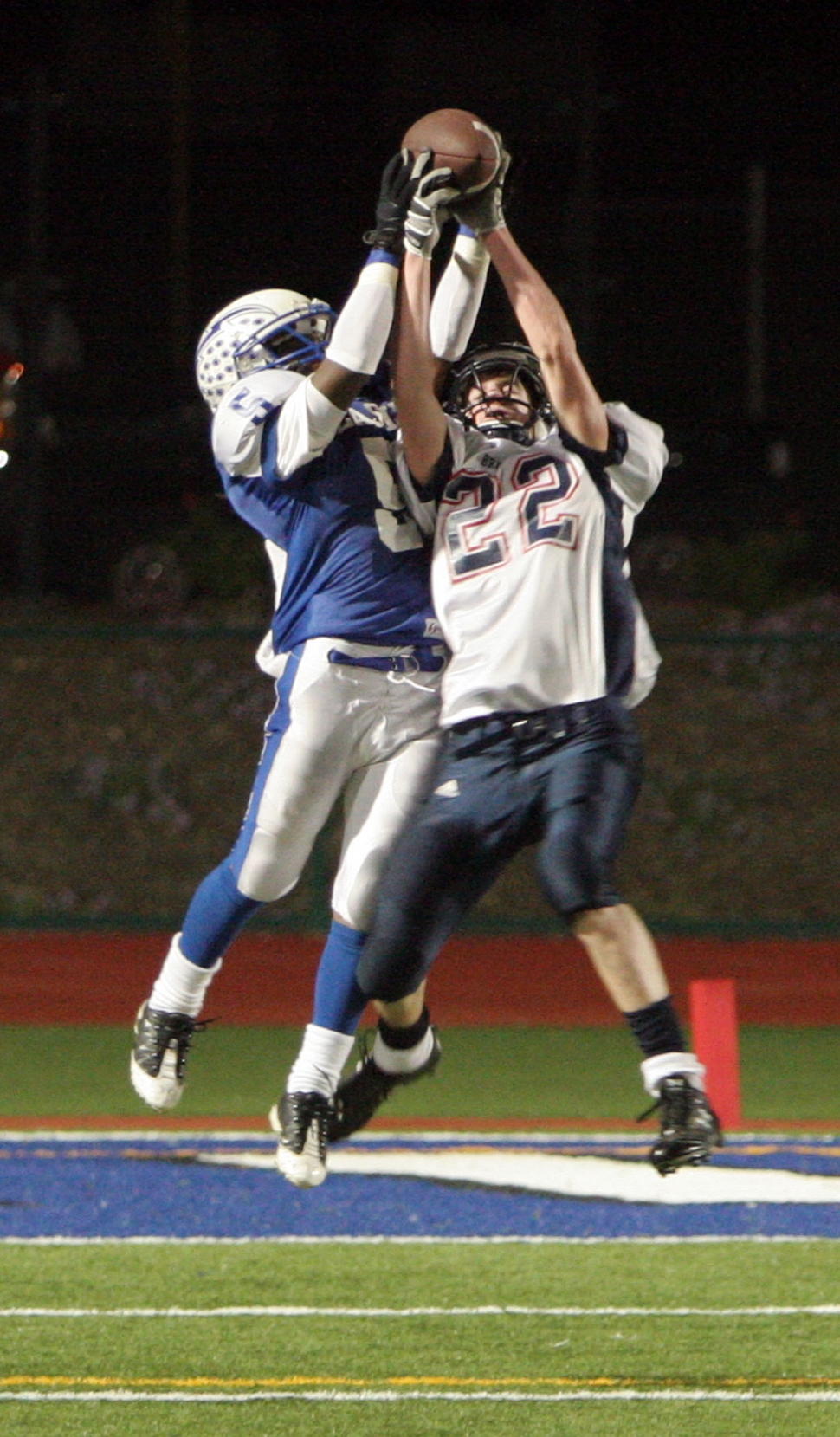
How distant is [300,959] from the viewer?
1281 cm

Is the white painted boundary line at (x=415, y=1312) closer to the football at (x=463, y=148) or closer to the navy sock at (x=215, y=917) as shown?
the navy sock at (x=215, y=917)

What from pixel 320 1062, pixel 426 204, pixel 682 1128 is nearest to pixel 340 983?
pixel 320 1062

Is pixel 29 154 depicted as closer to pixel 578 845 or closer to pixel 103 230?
pixel 103 230

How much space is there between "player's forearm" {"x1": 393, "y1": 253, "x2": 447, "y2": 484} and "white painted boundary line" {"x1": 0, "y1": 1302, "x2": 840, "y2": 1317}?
251cm

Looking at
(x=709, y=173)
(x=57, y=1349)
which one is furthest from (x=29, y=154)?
(x=57, y=1349)

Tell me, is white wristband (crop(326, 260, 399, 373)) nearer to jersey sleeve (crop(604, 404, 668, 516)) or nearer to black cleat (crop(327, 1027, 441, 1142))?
jersey sleeve (crop(604, 404, 668, 516))

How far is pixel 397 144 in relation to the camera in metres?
24.4

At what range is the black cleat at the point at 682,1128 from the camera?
4352mm

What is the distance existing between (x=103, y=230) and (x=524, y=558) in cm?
2011

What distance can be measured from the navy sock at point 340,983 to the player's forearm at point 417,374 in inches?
42.0

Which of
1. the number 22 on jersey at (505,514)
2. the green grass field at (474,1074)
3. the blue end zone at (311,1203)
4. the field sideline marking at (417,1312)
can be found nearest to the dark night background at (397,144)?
the green grass field at (474,1074)

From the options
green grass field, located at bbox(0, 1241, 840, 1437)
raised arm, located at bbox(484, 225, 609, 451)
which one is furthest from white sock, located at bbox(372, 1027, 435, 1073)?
raised arm, located at bbox(484, 225, 609, 451)

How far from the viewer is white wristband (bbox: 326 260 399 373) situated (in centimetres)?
457

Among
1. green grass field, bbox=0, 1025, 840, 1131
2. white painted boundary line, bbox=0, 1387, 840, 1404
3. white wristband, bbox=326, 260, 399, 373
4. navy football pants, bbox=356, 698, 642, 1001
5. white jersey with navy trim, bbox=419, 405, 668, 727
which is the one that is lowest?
green grass field, bbox=0, 1025, 840, 1131
